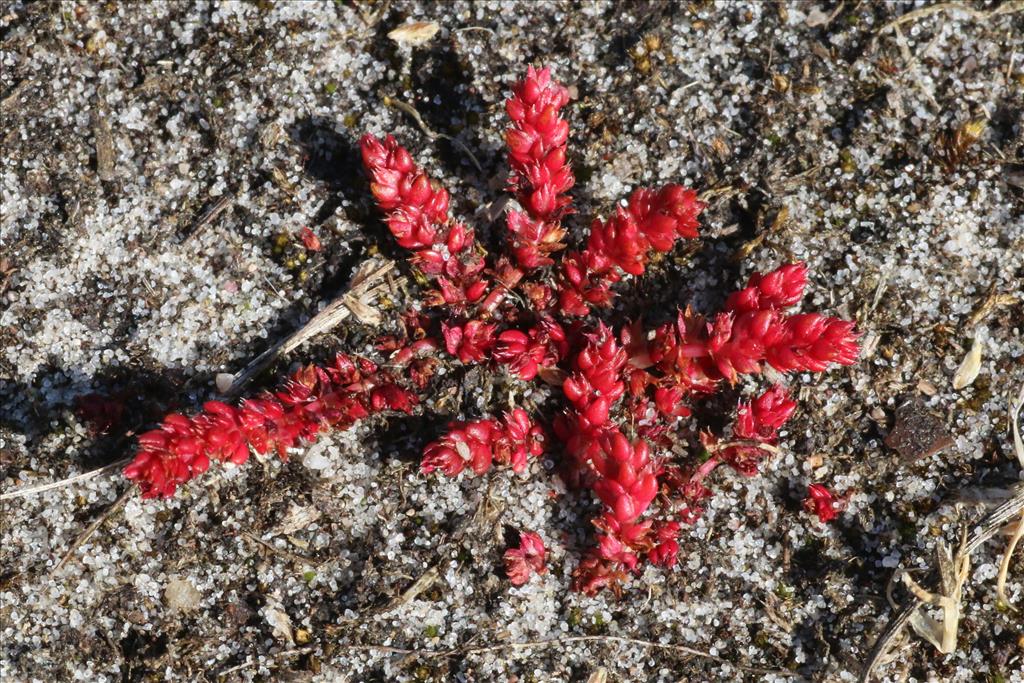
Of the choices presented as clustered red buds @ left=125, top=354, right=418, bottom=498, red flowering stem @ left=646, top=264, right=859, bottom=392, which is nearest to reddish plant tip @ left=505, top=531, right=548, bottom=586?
clustered red buds @ left=125, top=354, right=418, bottom=498

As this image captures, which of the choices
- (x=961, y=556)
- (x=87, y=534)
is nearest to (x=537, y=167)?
(x=961, y=556)


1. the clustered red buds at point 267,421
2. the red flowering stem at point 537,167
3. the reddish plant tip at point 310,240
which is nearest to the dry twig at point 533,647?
the clustered red buds at point 267,421

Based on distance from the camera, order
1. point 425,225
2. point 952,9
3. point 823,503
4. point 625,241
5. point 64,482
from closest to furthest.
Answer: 1. point 625,241
2. point 425,225
3. point 823,503
4. point 64,482
5. point 952,9

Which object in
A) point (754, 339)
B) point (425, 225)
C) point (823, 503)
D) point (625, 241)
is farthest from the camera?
point (823, 503)

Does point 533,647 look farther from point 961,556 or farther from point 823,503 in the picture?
point 961,556

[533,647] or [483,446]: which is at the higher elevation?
[483,446]

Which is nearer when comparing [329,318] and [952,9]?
[329,318]

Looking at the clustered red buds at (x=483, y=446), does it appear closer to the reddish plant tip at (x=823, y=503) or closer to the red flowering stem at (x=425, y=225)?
the red flowering stem at (x=425, y=225)
